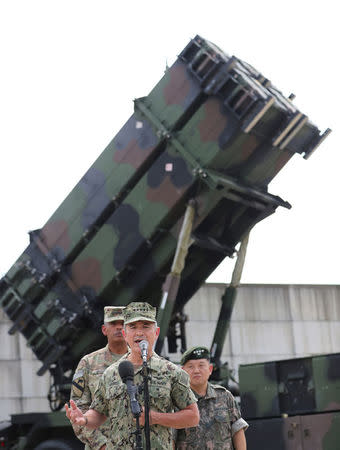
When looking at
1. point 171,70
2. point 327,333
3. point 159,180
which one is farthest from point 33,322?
point 327,333

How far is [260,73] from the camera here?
10.9 metres

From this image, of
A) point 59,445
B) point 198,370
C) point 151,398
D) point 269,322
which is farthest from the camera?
point 269,322

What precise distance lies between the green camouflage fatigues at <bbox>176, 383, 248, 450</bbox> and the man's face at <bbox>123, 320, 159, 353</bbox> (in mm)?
1531

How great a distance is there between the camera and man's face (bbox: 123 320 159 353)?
4.45 meters

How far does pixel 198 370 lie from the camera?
5980mm

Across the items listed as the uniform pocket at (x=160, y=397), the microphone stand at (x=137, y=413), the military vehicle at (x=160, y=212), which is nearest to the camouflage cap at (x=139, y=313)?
the uniform pocket at (x=160, y=397)

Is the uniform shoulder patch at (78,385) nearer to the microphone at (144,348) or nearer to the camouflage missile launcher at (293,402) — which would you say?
the microphone at (144,348)

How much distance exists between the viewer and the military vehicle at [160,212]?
34.1 feet

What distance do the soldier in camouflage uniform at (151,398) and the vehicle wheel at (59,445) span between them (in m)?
6.77

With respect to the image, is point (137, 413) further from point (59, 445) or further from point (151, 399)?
point (59, 445)

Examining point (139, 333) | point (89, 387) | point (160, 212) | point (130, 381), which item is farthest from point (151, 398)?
point (160, 212)

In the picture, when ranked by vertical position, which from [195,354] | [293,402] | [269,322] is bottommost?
[195,354]

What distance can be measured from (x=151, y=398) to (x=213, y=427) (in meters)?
1.55

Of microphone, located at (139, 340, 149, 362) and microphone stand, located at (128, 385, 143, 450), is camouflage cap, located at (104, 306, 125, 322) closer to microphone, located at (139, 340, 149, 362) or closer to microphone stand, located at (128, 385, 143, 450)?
microphone, located at (139, 340, 149, 362)
